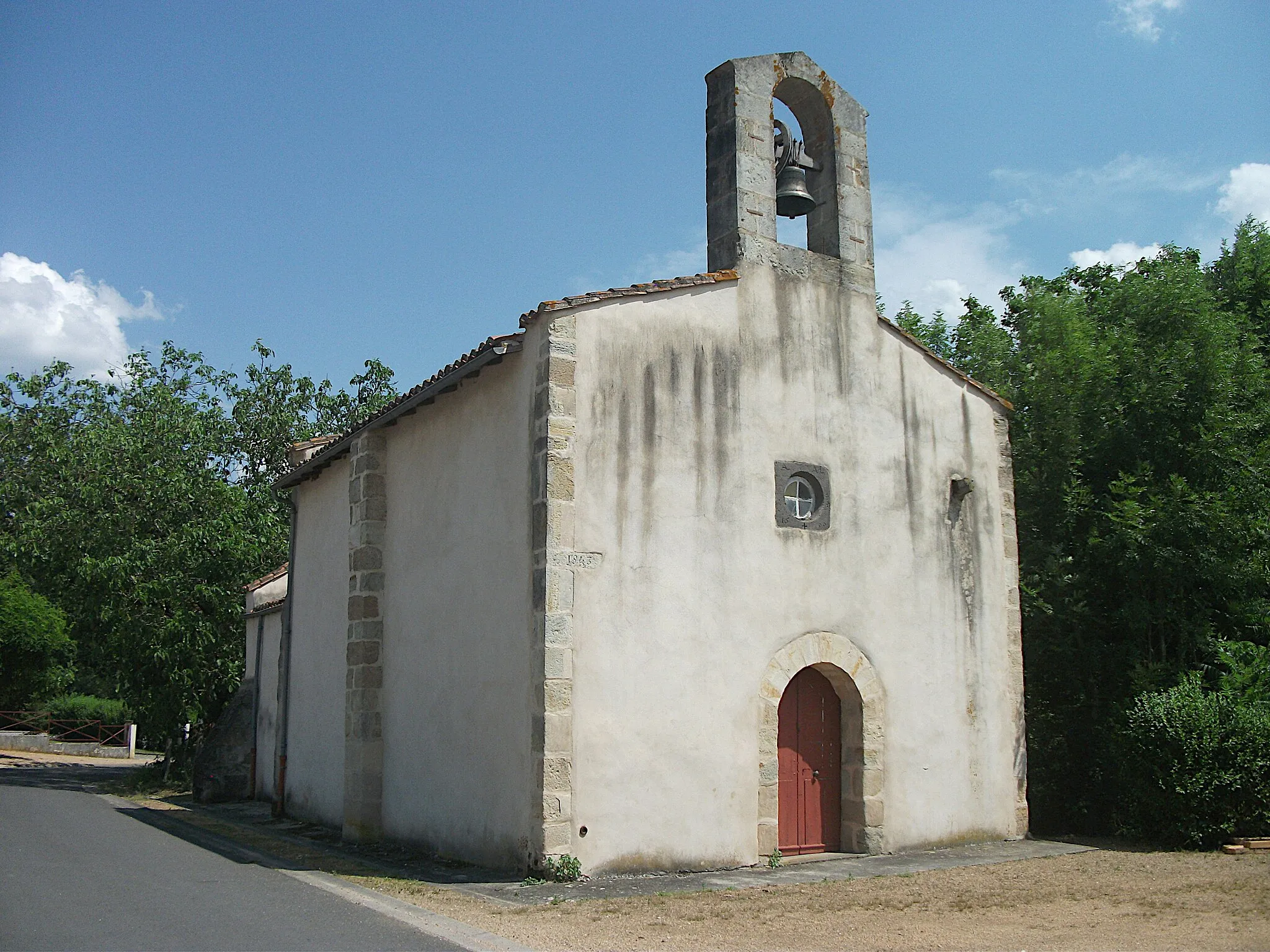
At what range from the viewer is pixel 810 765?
10062 mm

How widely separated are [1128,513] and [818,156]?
206 inches

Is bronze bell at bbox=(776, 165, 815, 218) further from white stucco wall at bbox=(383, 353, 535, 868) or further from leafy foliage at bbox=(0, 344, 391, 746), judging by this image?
leafy foliage at bbox=(0, 344, 391, 746)

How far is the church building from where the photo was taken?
882cm

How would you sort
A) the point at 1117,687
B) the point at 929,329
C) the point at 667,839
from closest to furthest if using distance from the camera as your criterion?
the point at 667,839
the point at 1117,687
the point at 929,329

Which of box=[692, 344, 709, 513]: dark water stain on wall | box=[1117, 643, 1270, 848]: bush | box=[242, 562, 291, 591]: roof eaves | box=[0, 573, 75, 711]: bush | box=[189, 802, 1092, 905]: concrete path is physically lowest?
box=[189, 802, 1092, 905]: concrete path

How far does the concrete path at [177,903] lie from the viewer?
6246 millimetres

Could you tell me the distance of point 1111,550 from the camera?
1203 cm

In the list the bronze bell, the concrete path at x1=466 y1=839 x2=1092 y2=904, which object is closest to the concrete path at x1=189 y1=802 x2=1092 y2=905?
the concrete path at x1=466 y1=839 x2=1092 y2=904

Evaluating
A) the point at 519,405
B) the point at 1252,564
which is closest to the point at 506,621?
the point at 519,405

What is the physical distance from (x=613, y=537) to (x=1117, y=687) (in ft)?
21.9

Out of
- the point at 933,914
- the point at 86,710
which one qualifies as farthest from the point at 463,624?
the point at 86,710

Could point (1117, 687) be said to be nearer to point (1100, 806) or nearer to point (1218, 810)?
point (1100, 806)

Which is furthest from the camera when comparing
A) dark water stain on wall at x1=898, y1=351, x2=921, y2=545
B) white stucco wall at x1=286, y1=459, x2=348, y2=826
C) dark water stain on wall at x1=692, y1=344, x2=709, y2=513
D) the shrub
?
white stucco wall at x1=286, y1=459, x2=348, y2=826

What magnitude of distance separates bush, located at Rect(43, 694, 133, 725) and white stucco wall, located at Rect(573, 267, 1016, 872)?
77.0 feet
